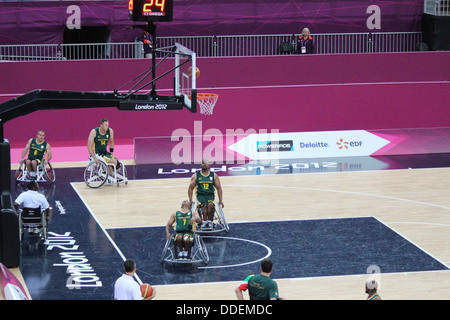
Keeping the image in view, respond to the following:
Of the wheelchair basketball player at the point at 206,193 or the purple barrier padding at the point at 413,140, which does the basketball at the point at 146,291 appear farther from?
the purple barrier padding at the point at 413,140

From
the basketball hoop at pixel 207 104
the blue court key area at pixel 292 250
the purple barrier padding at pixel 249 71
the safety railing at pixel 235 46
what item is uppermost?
the safety railing at pixel 235 46

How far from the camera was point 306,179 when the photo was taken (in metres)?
22.6

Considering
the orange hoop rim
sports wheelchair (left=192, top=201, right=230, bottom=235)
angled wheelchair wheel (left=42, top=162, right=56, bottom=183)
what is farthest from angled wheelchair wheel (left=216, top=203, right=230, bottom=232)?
the orange hoop rim

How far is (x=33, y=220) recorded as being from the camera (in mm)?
16344

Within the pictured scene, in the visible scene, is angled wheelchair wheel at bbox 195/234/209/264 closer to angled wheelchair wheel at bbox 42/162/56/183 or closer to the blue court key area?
the blue court key area

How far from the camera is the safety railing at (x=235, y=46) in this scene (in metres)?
28.4

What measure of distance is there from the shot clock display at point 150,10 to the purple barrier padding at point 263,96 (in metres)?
12.5

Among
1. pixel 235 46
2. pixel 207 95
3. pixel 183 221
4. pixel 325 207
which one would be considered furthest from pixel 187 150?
pixel 183 221

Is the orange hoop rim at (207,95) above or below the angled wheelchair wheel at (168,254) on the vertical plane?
above

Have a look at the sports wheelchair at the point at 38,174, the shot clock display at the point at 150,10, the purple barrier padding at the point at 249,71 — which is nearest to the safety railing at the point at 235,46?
the purple barrier padding at the point at 249,71

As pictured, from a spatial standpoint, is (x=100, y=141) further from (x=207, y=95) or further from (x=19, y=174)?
(x=207, y=95)

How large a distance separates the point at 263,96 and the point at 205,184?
34.6 feet

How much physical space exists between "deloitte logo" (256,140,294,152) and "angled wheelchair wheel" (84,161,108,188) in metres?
5.34
